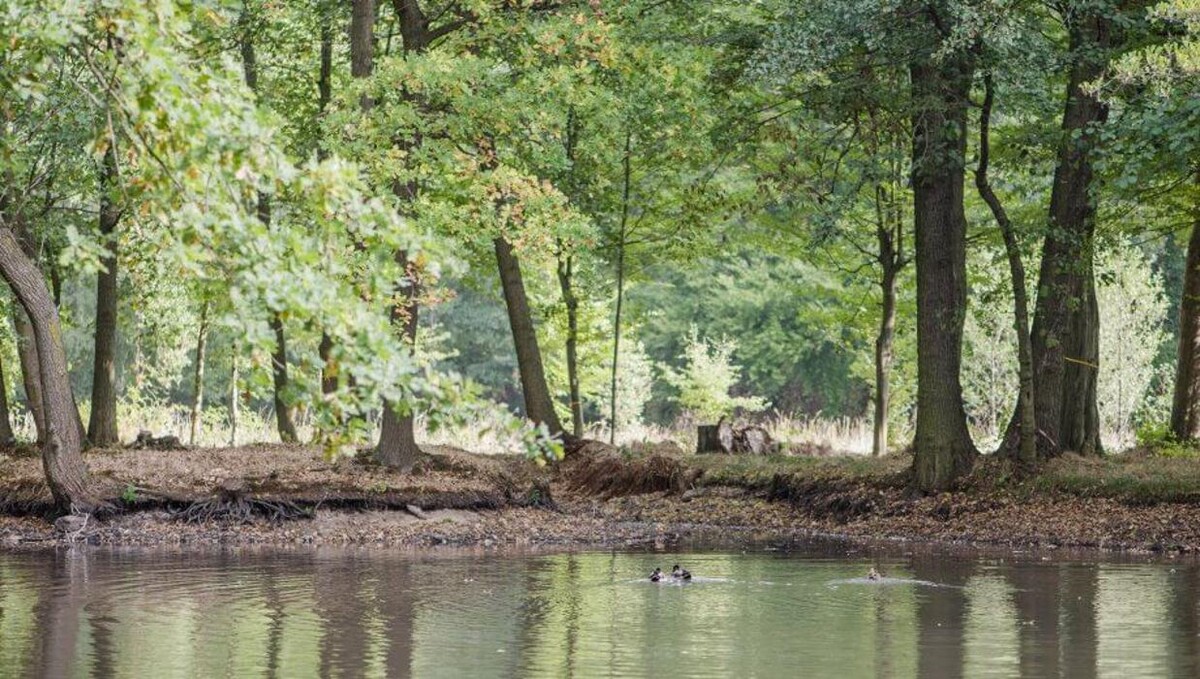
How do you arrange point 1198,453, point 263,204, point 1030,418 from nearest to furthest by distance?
1. point 1030,418
2. point 1198,453
3. point 263,204

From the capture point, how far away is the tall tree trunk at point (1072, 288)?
21.1 metres

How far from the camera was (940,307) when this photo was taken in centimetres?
2248

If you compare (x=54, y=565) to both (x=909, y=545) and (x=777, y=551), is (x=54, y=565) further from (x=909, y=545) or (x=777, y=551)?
(x=909, y=545)

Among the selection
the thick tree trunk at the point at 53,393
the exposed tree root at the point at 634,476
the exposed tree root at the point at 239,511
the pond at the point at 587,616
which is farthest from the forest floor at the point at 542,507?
the pond at the point at 587,616

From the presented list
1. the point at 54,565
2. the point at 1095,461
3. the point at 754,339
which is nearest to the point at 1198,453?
the point at 1095,461

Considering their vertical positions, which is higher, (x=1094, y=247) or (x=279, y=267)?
(x=1094, y=247)

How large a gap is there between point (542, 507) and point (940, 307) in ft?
20.8

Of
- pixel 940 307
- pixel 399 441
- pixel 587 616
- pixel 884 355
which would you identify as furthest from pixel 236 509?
pixel 884 355

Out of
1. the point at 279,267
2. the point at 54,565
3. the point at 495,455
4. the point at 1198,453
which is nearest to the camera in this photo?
the point at 279,267

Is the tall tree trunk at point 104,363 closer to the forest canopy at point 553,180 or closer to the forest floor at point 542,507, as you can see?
the forest canopy at point 553,180

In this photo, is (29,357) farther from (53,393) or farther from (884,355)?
(884,355)

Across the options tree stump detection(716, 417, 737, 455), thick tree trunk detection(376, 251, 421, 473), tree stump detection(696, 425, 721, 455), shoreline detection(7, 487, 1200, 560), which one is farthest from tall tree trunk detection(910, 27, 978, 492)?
tree stump detection(696, 425, 721, 455)

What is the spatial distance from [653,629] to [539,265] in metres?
9.70

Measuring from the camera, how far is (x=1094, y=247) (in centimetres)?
2242
